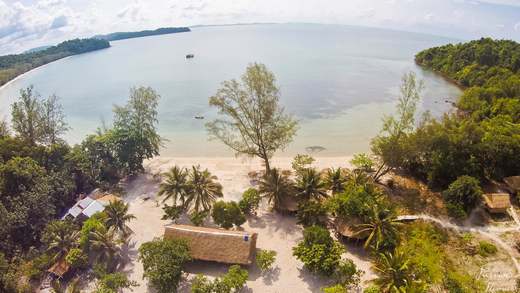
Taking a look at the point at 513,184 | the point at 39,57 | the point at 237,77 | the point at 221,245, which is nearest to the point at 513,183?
the point at 513,184

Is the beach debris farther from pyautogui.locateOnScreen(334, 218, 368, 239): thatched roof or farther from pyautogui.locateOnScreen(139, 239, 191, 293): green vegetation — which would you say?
pyautogui.locateOnScreen(139, 239, 191, 293): green vegetation

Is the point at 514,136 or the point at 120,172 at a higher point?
the point at 514,136

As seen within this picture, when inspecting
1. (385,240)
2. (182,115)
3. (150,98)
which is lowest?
(385,240)

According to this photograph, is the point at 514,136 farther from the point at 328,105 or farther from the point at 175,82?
the point at 175,82

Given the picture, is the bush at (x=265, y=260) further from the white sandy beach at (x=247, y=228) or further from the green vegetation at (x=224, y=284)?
the green vegetation at (x=224, y=284)

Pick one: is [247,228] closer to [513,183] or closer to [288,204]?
[288,204]

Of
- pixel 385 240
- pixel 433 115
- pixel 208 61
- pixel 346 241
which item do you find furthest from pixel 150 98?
pixel 208 61
